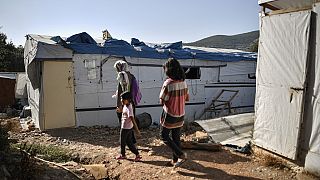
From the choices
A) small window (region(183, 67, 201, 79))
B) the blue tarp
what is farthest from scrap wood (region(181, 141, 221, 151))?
small window (region(183, 67, 201, 79))

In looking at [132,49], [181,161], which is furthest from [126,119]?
[132,49]

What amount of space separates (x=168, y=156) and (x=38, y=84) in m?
5.37

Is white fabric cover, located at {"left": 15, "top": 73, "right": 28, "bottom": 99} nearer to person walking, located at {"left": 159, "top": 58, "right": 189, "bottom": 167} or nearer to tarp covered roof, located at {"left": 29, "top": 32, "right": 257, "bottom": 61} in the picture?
tarp covered roof, located at {"left": 29, "top": 32, "right": 257, "bottom": 61}

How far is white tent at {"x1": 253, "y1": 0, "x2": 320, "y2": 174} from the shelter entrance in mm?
5974

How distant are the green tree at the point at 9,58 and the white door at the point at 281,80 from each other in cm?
2294

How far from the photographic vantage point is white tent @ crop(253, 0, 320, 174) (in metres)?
4.46

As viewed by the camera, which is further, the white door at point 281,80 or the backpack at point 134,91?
the backpack at point 134,91

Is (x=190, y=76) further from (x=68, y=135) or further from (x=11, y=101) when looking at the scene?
(x=11, y=101)

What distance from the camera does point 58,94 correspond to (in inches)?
358

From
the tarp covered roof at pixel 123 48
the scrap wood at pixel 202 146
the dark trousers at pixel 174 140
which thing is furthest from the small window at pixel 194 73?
the dark trousers at pixel 174 140

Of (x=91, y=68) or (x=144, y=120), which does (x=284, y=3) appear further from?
(x=91, y=68)

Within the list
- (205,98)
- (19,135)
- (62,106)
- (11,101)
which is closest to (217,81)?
(205,98)

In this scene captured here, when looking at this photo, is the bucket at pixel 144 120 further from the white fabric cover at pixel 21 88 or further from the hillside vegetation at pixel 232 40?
the hillside vegetation at pixel 232 40

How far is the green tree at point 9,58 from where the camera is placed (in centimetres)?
2364
